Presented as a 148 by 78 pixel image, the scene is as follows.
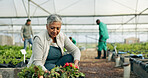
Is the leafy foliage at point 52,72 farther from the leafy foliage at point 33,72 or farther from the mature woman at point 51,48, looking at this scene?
the mature woman at point 51,48

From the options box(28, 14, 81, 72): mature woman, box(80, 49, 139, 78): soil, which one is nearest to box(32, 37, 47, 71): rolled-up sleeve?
box(28, 14, 81, 72): mature woman

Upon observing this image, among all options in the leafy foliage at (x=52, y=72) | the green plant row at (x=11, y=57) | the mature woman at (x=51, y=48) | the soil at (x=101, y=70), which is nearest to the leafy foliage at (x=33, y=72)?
the leafy foliage at (x=52, y=72)

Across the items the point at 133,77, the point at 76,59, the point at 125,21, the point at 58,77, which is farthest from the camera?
the point at 125,21

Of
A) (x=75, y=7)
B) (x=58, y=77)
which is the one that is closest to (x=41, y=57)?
(x=58, y=77)

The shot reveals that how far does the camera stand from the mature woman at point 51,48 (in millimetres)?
1744

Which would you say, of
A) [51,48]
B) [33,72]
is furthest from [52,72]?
[51,48]

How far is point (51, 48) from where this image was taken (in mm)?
1915

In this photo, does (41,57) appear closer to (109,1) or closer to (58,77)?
(58,77)

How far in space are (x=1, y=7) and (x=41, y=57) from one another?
8.26 metres

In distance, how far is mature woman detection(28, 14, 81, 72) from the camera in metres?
1.74

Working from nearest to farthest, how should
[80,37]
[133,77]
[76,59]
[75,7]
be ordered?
[76,59] → [133,77] → [75,7] → [80,37]

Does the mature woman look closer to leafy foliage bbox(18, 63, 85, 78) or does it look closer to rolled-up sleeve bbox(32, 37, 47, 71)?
rolled-up sleeve bbox(32, 37, 47, 71)

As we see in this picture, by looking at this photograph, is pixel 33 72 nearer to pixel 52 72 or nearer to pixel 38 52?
pixel 52 72

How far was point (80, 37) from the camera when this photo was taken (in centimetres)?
2392
